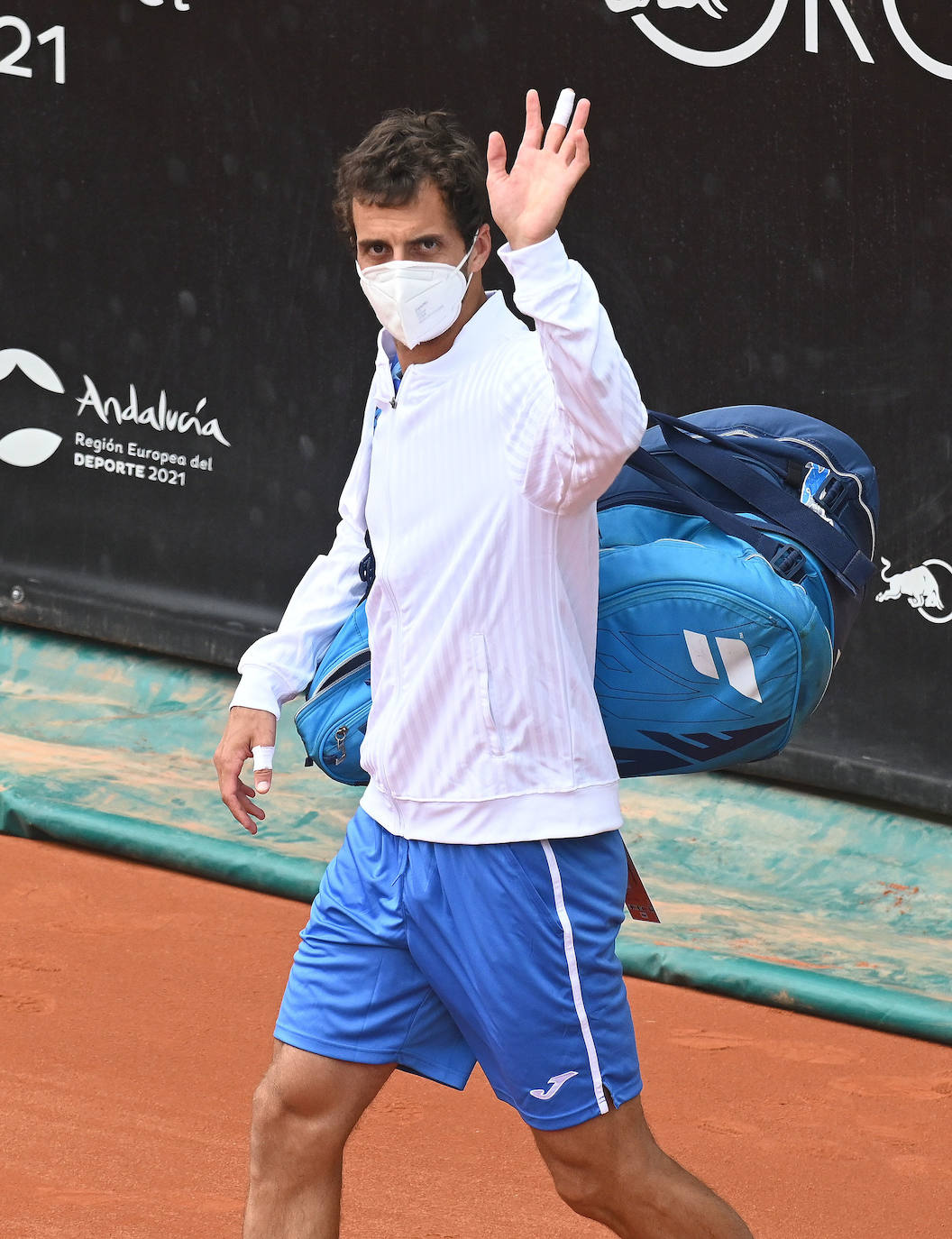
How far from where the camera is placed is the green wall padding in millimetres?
4449

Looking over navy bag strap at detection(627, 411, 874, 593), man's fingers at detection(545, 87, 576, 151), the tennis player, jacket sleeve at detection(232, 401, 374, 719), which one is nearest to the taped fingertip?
man's fingers at detection(545, 87, 576, 151)

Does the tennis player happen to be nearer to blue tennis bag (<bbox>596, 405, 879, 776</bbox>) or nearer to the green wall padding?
blue tennis bag (<bbox>596, 405, 879, 776</bbox>)

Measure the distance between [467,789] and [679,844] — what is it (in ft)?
8.61

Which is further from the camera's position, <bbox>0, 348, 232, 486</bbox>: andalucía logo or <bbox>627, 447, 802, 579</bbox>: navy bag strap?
<bbox>0, 348, 232, 486</bbox>: andalucía logo

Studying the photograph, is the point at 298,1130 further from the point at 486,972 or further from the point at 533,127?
the point at 533,127

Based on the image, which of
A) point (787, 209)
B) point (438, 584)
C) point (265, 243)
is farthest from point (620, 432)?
point (265, 243)

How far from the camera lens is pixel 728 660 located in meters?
2.53

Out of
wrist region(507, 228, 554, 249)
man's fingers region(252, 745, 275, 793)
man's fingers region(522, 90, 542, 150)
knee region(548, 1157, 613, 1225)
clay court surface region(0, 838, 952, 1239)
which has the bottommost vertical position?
clay court surface region(0, 838, 952, 1239)

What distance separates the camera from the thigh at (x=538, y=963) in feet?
8.36

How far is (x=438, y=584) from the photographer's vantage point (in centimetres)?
254

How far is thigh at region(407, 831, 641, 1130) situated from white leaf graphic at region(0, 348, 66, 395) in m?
3.95

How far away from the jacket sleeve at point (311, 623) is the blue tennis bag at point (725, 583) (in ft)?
1.42

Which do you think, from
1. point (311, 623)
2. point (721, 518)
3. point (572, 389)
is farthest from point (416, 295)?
point (311, 623)

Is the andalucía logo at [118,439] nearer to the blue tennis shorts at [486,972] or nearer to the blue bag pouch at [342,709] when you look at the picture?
the blue bag pouch at [342,709]
